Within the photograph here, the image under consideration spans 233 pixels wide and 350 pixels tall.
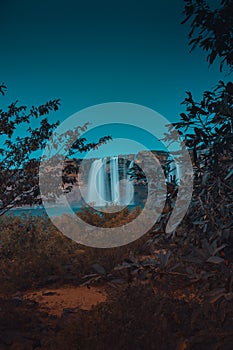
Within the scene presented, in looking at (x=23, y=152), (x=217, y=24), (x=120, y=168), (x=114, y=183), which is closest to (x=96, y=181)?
(x=114, y=183)

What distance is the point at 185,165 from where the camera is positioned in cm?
178

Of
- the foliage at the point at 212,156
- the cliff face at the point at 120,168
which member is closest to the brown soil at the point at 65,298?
the cliff face at the point at 120,168

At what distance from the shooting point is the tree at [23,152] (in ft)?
11.8

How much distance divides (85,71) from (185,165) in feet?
14.7

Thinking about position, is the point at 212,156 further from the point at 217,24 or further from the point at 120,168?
the point at 120,168

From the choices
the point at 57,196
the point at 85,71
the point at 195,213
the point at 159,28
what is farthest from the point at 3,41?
the point at 195,213

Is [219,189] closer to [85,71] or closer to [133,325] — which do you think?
[133,325]

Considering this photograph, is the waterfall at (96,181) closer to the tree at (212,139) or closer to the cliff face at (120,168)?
the cliff face at (120,168)

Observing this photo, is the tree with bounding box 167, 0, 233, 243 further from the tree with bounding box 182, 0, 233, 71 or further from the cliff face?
the cliff face

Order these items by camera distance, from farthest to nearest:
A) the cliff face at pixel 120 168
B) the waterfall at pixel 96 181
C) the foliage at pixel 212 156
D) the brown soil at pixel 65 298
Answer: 1. the waterfall at pixel 96 181
2. the brown soil at pixel 65 298
3. the cliff face at pixel 120 168
4. the foliage at pixel 212 156

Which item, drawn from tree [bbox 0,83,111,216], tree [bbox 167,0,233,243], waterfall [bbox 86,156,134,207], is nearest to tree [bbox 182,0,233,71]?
tree [bbox 167,0,233,243]

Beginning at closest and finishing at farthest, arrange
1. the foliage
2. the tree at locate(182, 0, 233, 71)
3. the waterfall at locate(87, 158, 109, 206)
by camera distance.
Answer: the foliage < the tree at locate(182, 0, 233, 71) < the waterfall at locate(87, 158, 109, 206)

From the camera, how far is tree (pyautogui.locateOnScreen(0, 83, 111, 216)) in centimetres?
360

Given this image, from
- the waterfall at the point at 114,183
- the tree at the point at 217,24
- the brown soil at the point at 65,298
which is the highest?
the tree at the point at 217,24
